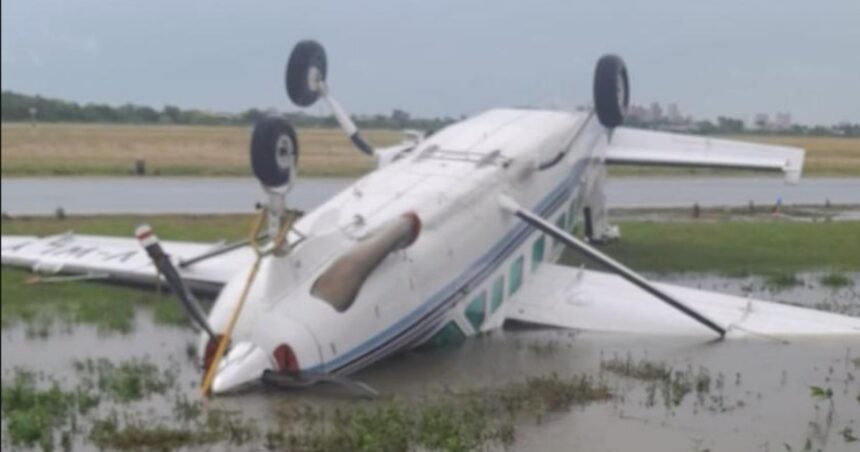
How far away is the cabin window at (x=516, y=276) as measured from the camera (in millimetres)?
15250

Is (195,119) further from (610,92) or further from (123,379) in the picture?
(610,92)

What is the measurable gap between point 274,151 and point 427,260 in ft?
13.0

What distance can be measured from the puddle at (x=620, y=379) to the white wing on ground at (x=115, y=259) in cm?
186

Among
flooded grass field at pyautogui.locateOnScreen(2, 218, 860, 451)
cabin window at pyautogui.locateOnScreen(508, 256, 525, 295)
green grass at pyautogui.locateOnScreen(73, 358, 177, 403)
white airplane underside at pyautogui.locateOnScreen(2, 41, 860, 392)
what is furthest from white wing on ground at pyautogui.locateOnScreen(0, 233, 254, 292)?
green grass at pyautogui.locateOnScreen(73, 358, 177, 403)

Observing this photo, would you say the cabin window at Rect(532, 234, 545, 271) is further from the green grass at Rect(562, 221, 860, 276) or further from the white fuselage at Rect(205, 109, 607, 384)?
the green grass at Rect(562, 221, 860, 276)

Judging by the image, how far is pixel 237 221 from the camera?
24.1 meters

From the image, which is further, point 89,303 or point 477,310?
point 477,310

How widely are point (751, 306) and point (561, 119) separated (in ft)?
18.4

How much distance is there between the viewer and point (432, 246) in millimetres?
13383

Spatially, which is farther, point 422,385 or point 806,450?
point 422,385

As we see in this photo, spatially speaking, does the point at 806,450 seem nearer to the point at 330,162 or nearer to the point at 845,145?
the point at 845,145

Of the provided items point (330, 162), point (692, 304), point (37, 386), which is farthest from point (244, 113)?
point (330, 162)

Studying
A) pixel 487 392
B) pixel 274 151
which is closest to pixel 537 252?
pixel 487 392

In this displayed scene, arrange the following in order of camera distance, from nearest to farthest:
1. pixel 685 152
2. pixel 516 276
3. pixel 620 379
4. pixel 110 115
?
pixel 110 115 → pixel 620 379 → pixel 516 276 → pixel 685 152
